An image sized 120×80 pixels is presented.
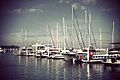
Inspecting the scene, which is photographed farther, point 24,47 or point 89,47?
point 24,47

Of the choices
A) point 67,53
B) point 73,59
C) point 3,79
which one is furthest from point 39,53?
point 3,79

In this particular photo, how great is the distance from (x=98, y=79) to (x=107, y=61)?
1073 cm

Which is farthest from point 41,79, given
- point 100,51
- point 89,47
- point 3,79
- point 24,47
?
point 24,47

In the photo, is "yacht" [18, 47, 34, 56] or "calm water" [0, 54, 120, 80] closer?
"calm water" [0, 54, 120, 80]

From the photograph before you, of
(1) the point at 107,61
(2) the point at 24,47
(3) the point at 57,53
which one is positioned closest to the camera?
(1) the point at 107,61

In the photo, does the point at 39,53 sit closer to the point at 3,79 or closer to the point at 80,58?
the point at 80,58

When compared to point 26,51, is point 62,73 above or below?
below

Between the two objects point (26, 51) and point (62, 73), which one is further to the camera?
point (26, 51)

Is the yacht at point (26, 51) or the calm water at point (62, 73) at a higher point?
the yacht at point (26, 51)

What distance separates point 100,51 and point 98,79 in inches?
656

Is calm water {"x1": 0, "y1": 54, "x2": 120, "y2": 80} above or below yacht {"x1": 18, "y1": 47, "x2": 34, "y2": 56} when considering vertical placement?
below

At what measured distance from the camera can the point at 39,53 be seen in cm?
5628

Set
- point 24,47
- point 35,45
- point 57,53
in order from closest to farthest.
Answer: point 57,53
point 35,45
point 24,47

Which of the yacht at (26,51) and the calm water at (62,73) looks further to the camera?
the yacht at (26,51)
